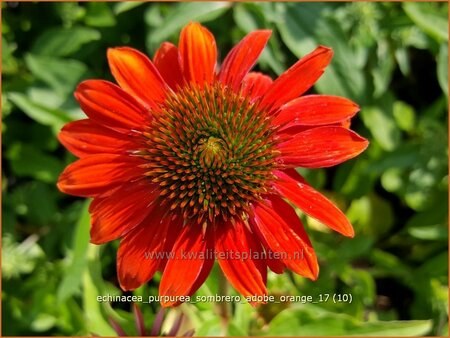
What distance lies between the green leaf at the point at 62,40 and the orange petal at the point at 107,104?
1.93ft

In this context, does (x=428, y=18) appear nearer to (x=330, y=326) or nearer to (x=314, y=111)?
(x=314, y=111)

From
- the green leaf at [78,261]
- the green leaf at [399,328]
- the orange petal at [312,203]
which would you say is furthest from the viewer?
the green leaf at [78,261]

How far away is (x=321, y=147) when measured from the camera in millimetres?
986

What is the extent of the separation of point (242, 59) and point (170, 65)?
15 cm

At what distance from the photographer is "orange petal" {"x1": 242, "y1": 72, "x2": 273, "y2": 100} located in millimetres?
1083

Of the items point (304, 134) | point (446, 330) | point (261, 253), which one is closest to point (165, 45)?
point (304, 134)

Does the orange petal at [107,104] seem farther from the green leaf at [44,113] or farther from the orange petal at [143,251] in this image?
the green leaf at [44,113]

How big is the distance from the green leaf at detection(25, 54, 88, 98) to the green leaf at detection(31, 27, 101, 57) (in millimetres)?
25

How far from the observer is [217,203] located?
1.01 metres

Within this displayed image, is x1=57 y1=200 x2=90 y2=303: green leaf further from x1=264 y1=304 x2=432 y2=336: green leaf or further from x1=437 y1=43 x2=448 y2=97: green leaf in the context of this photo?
x1=437 y1=43 x2=448 y2=97: green leaf

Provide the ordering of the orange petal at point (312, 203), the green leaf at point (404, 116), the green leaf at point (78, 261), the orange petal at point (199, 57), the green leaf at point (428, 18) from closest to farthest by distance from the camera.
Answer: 1. the orange petal at point (312, 203)
2. the orange petal at point (199, 57)
3. the green leaf at point (78, 261)
4. the green leaf at point (428, 18)
5. the green leaf at point (404, 116)

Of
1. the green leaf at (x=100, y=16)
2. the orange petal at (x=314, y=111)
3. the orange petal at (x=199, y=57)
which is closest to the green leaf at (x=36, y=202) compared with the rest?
the green leaf at (x=100, y=16)

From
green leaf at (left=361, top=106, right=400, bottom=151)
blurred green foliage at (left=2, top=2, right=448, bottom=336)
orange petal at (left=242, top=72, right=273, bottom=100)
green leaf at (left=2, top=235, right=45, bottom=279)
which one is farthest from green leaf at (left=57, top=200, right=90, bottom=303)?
green leaf at (left=361, top=106, right=400, bottom=151)

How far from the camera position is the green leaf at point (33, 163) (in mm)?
1684
